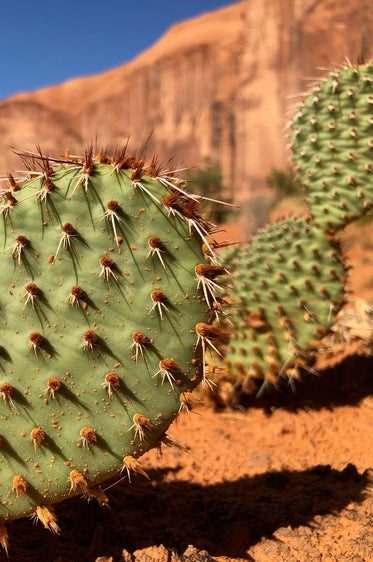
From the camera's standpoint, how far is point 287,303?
9.64ft

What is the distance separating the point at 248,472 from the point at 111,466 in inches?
44.5

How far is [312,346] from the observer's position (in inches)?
115

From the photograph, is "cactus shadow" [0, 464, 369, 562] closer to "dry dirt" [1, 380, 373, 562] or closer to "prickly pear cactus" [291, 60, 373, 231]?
"dry dirt" [1, 380, 373, 562]

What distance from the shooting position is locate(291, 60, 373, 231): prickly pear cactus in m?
2.83

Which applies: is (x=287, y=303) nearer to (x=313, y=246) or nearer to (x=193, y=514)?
(x=313, y=246)

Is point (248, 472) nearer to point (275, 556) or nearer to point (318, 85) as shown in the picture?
point (275, 556)

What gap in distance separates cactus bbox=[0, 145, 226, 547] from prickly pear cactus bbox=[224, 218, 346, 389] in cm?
141

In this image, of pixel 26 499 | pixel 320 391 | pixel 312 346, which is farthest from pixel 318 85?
pixel 26 499

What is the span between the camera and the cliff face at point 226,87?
24.4 m

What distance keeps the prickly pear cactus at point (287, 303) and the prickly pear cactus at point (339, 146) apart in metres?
0.16

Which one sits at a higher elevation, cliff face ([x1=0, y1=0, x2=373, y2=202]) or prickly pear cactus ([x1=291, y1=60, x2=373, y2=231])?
cliff face ([x1=0, y1=0, x2=373, y2=202])

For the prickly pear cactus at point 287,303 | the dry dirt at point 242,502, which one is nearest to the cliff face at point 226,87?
the prickly pear cactus at point 287,303

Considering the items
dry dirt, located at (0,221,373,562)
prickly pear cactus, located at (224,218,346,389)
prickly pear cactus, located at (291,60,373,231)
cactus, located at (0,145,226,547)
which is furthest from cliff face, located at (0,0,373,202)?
cactus, located at (0,145,226,547)

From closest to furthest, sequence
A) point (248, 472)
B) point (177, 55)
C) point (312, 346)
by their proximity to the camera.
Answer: point (248, 472) < point (312, 346) < point (177, 55)
